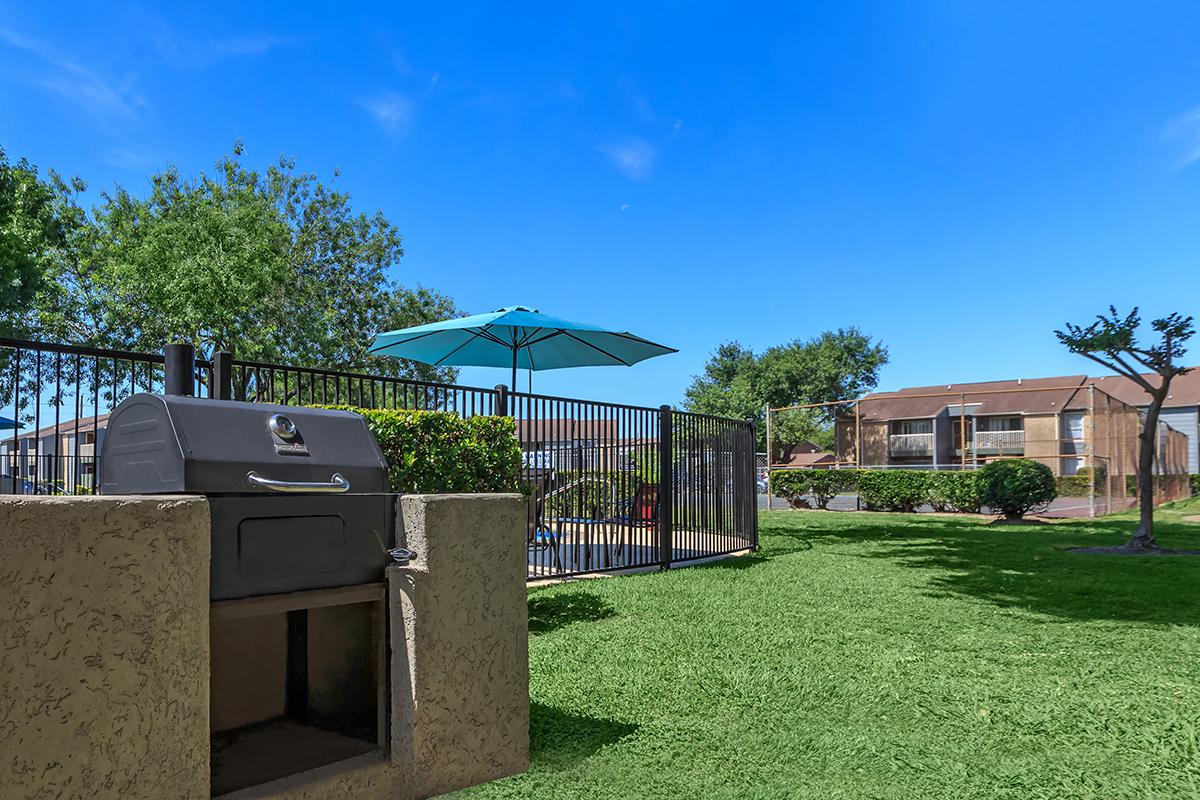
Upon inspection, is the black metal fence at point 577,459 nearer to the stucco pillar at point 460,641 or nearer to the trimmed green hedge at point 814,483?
the stucco pillar at point 460,641

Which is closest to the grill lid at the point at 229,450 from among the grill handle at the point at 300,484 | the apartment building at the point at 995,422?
the grill handle at the point at 300,484

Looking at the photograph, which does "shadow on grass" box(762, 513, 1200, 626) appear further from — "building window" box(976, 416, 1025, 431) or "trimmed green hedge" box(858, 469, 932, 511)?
"building window" box(976, 416, 1025, 431)

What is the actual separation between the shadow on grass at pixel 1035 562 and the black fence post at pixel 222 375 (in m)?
6.34

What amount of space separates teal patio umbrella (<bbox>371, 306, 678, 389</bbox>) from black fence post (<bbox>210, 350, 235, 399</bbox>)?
3.38 metres

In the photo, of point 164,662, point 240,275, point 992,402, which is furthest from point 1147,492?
point 992,402

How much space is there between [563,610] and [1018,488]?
42.5 ft

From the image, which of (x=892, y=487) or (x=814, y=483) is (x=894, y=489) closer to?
(x=892, y=487)

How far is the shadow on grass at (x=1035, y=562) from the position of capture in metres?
6.30

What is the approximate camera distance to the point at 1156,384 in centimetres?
3812

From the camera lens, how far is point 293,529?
225 centimetres

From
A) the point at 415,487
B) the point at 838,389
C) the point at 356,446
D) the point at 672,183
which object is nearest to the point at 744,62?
the point at 672,183

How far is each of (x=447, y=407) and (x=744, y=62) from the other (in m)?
13.4

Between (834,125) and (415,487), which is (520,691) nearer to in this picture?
(415,487)

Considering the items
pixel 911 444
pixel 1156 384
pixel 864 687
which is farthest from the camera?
pixel 911 444
